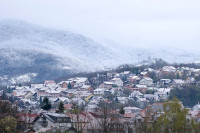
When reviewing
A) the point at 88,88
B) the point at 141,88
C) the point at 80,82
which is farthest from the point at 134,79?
the point at 141,88

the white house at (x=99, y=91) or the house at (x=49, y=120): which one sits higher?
the house at (x=49, y=120)

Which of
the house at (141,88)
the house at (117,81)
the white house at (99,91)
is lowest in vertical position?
the white house at (99,91)

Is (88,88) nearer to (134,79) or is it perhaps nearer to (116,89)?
(116,89)

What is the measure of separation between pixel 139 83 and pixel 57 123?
170ft

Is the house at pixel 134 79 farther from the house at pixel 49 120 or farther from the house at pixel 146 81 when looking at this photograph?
the house at pixel 49 120

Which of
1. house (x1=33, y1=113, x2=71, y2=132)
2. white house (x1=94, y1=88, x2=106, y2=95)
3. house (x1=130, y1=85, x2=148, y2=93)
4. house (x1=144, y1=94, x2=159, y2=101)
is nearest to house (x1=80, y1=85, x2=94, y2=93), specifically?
white house (x1=94, y1=88, x2=106, y2=95)

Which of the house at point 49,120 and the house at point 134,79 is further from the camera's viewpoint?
the house at point 134,79

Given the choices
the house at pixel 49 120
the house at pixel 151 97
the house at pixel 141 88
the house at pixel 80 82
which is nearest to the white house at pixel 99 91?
the house at pixel 141 88

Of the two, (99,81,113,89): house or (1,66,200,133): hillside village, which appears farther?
(99,81,113,89): house

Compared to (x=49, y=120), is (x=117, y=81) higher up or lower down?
lower down

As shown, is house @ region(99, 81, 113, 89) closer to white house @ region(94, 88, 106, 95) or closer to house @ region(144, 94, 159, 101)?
white house @ region(94, 88, 106, 95)

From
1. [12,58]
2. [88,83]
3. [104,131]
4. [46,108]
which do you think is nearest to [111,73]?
[88,83]

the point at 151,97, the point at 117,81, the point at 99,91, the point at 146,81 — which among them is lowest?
the point at 151,97

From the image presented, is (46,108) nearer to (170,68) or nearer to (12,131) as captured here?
(12,131)
